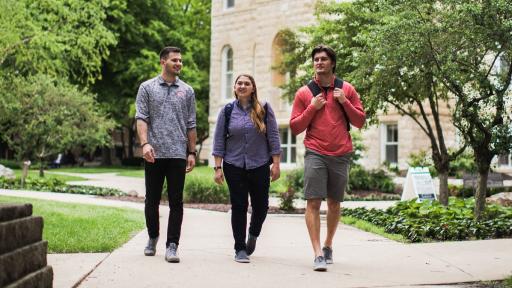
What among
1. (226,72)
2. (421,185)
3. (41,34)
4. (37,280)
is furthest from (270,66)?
(37,280)

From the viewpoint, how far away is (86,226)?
10.2 metres

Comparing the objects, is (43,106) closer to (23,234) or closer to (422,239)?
(422,239)

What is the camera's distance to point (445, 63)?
10.3 metres

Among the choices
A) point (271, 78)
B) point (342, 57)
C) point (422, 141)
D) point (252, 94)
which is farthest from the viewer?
point (271, 78)

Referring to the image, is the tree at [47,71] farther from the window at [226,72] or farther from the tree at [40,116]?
the window at [226,72]

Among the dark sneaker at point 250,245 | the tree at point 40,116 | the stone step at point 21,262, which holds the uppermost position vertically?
the tree at point 40,116

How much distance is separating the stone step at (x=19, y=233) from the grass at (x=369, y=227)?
18.3 ft

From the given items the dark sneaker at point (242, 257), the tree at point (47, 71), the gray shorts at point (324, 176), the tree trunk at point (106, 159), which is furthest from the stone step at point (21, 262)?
the tree trunk at point (106, 159)

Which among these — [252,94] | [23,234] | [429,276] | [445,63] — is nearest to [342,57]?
[445,63]

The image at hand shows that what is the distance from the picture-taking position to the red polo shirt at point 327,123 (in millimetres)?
7137

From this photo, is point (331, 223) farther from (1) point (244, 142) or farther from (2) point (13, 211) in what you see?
(2) point (13, 211)

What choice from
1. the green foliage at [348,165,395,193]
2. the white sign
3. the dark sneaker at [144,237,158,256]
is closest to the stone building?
the green foliage at [348,165,395,193]

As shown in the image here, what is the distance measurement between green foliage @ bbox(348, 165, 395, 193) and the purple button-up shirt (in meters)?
16.2

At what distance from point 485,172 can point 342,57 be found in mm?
5833
